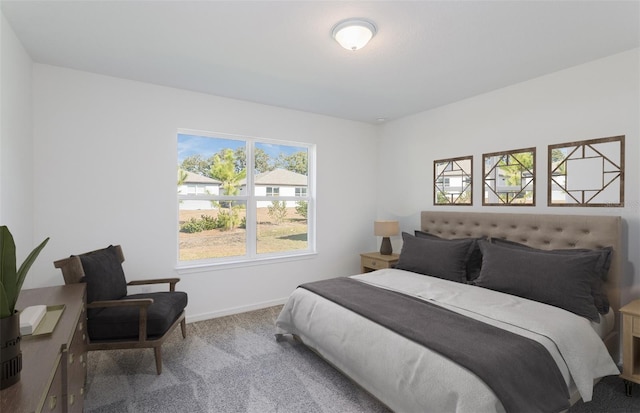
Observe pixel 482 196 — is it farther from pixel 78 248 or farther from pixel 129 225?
pixel 78 248

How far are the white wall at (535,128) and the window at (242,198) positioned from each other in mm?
1448

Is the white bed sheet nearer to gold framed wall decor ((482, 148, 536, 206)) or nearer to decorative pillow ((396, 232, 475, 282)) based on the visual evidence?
decorative pillow ((396, 232, 475, 282))

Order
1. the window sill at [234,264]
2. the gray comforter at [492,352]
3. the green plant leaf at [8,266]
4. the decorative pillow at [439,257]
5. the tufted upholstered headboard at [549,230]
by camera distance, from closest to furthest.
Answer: the green plant leaf at [8,266], the gray comforter at [492,352], the tufted upholstered headboard at [549,230], the decorative pillow at [439,257], the window sill at [234,264]

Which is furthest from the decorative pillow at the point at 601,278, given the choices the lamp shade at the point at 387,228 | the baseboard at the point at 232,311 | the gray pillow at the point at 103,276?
the gray pillow at the point at 103,276

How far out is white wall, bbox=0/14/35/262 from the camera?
215cm

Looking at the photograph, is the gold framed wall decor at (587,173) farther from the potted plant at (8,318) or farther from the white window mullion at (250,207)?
the potted plant at (8,318)

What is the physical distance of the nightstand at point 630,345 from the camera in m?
2.16

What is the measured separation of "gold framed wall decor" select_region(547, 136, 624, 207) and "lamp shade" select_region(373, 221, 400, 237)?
1.80 m

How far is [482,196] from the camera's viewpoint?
3.64 meters

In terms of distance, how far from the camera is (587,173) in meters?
2.82

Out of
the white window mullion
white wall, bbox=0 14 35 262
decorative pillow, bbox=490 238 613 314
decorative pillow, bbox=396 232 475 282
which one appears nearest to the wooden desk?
white wall, bbox=0 14 35 262

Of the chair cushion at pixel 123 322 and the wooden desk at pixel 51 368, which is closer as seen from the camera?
the wooden desk at pixel 51 368

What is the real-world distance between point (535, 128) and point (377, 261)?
235cm

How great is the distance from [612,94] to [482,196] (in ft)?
4.66
